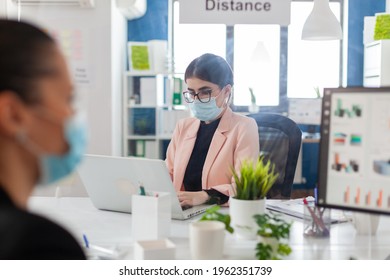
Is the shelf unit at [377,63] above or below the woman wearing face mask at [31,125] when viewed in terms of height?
above

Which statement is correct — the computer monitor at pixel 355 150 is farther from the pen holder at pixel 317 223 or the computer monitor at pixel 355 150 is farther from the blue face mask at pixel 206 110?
the blue face mask at pixel 206 110

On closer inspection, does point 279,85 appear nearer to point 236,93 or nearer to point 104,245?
point 236,93

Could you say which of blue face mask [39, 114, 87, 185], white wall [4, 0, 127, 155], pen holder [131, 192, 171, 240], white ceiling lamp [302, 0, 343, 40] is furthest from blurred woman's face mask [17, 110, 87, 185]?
white ceiling lamp [302, 0, 343, 40]

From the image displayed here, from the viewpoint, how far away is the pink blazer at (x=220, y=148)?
1.99 metres

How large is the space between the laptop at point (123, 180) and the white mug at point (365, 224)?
0.47 m

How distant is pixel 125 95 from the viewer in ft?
14.1

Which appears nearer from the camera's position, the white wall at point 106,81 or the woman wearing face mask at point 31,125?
the woman wearing face mask at point 31,125

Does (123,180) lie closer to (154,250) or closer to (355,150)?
(154,250)

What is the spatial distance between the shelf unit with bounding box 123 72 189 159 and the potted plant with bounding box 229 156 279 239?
2.93 metres

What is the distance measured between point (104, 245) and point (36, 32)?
680 millimetres

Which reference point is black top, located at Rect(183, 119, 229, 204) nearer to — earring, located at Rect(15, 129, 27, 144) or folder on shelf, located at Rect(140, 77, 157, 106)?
earring, located at Rect(15, 129, 27, 144)

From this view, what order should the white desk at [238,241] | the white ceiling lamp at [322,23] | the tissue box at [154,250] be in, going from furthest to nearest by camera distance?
1. the white ceiling lamp at [322,23]
2. the white desk at [238,241]
3. the tissue box at [154,250]

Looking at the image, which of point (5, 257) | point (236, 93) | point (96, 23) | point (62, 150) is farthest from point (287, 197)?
point (236, 93)

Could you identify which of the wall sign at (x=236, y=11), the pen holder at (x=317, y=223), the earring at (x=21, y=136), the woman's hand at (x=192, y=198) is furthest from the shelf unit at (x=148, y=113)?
the earring at (x=21, y=136)
